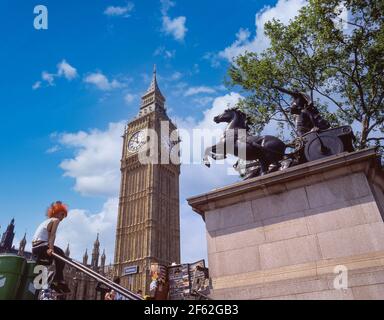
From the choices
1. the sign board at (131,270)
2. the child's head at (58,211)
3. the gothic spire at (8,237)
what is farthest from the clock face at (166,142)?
the child's head at (58,211)

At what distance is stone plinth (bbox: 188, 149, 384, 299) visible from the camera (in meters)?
5.48

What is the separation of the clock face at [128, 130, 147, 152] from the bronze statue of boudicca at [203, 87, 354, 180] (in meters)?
69.9

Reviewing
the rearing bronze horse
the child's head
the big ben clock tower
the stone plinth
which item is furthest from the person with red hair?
the big ben clock tower

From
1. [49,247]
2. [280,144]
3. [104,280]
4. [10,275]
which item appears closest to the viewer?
[104,280]

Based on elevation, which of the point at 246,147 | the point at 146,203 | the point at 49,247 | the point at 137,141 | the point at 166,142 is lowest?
the point at 49,247

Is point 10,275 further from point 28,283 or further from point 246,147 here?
point 246,147

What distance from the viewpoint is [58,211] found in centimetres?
663

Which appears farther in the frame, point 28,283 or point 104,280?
point 28,283

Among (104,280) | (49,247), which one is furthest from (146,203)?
(104,280)

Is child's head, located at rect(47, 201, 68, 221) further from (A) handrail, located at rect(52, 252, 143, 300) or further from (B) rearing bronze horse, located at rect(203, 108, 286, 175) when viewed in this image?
(B) rearing bronze horse, located at rect(203, 108, 286, 175)

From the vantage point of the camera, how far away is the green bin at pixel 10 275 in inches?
249

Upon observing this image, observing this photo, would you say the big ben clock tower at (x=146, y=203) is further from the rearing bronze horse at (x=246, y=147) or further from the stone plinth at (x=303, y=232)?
the stone plinth at (x=303, y=232)

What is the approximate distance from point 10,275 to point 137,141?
7542 centimetres
